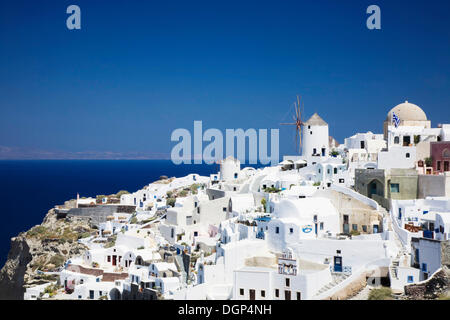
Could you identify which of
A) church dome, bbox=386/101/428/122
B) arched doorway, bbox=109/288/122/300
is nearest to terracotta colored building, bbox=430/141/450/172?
church dome, bbox=386/101/428/122

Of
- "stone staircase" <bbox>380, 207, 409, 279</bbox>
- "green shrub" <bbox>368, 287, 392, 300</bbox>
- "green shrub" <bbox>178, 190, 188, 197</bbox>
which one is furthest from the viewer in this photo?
"green shrub" <bbox>178, 190, 188, 197</bbox>

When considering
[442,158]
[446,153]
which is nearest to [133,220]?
[442,158]

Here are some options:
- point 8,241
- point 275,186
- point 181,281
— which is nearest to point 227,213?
point 275,186

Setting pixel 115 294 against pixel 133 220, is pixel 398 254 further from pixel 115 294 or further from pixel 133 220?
pixel 133 220

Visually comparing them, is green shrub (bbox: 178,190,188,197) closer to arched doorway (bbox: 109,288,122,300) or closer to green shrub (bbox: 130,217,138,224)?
green shrub (bbox: 130,217,138,224)

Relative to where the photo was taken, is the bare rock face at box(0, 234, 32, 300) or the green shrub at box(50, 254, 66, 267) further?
the bare rock face at box(0, 234, 32, 300)

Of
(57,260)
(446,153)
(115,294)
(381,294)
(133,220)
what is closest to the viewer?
(381,294)

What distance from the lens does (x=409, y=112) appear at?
25.6 m

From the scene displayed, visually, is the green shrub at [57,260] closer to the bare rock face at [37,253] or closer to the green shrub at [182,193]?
the bare rock face at [37,253]

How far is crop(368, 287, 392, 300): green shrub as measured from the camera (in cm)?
1441

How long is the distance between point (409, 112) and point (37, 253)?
21.6m

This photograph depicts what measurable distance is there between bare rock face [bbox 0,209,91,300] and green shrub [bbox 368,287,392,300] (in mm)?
17164

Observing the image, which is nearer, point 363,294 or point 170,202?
point 363,294
